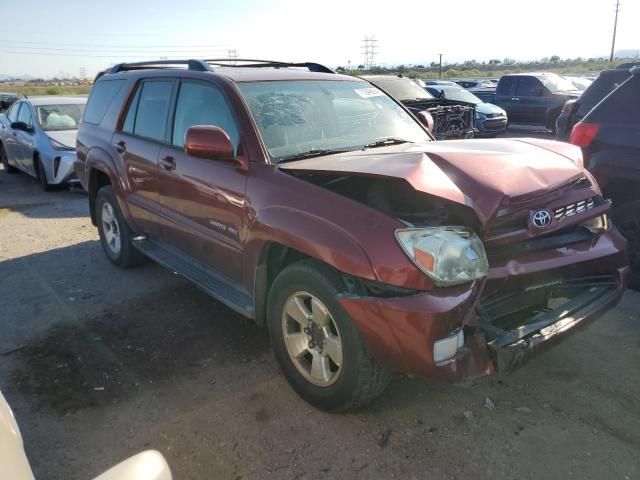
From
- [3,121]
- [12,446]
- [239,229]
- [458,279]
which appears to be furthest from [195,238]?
[3,121]

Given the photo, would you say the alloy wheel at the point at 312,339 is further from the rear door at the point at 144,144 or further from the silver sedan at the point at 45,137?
the silver sedan at the point at 45,137

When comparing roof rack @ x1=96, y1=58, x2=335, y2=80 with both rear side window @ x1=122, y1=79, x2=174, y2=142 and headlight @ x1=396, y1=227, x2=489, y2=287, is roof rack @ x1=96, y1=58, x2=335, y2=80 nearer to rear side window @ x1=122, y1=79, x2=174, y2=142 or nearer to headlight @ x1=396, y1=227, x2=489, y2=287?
rear side window @ x1=122, y1=79, x2=174, y2=142

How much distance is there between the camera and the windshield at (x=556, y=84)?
15438mm

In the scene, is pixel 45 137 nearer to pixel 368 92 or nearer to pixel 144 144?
pixel 144 144

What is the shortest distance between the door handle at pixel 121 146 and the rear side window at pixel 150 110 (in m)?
0.12

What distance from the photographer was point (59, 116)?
32.8ft

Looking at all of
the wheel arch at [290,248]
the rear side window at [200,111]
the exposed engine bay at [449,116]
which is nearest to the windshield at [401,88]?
the exposed engine bay at [449,116]

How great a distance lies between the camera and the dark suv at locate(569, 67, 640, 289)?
14.4 ft

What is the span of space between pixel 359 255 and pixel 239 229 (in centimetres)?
112

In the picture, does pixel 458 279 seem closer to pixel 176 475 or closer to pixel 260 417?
pixel 260 417

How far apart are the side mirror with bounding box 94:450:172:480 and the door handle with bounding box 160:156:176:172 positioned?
Result: 2815 mm

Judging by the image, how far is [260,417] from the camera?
9.89 feet

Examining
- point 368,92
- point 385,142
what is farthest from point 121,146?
point 385,142

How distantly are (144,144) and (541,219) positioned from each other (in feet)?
10.6
